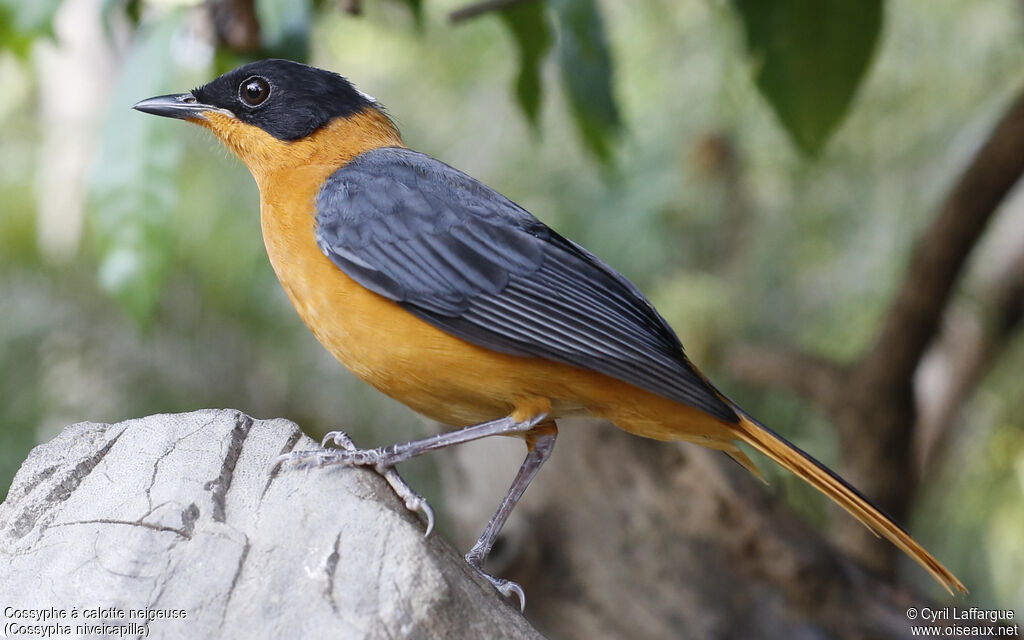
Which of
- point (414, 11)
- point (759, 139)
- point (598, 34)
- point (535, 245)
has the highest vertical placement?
point (759, 139)

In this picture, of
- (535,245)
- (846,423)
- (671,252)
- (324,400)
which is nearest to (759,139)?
(671,252)

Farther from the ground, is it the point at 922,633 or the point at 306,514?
the point at 922,633

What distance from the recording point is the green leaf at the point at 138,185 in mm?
4273

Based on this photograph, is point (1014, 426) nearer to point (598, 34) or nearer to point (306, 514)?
point (598, 34)

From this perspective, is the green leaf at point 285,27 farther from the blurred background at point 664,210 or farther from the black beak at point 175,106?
the black beak at point 175,106

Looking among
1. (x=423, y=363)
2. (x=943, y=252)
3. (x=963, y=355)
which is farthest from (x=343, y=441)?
(x=963, y=355)

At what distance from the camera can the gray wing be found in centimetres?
375

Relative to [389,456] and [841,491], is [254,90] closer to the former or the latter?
[389,456]

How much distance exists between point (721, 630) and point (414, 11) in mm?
3623

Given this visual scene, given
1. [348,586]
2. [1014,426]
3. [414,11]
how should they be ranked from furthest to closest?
[1014,426], [414,11], [348,586]

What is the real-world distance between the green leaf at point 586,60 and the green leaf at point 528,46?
0.30 metres

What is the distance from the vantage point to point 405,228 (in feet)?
13.2

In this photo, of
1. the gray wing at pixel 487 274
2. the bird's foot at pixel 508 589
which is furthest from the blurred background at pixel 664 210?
the bird's foot at pixel 508 589

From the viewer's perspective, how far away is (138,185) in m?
4.36
